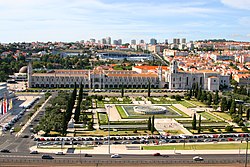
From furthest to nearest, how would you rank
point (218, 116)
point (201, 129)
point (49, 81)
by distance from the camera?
1. point (49, 81)
2. point (218, 116)
3. point (201, 129)

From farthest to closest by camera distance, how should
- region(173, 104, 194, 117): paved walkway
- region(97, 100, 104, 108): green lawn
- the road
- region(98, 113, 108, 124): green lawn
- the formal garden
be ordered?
region(97, 100, 104, 108): green lawn, region(173, 104, 194, 117): paved walkway, region(98, 113, 108, 124): green lawn, the formal garden, the road

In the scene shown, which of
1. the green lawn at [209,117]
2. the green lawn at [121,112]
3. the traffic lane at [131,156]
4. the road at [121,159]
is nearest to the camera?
the road at [121,159]

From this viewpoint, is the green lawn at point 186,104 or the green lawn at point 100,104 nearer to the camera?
the green lawn at point 100,104

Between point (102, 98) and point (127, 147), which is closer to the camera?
point (127, 147)

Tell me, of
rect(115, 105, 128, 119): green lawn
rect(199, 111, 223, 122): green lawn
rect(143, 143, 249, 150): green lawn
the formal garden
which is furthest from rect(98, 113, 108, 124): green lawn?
rect(199, 111, 223, 122): green lawn

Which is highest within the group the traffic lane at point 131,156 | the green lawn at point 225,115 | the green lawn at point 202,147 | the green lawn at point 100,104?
the traffic lane at point 131,156

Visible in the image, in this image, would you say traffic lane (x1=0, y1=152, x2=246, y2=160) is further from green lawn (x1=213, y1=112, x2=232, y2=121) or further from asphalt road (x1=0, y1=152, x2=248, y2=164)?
green lawn (x1=213, y1=112, x2=232, y2=121)

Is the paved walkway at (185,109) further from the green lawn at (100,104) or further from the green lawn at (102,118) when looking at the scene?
the green lawn at (102,118)

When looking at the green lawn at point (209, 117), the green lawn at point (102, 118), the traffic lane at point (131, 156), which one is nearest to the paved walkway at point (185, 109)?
the green lawn at point (209, 117)

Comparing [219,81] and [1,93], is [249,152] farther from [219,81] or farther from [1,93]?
[219,81]

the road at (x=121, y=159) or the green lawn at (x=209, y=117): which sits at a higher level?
the road at (x=121, y=159)

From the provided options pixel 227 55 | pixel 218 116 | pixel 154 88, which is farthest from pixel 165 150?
pixel 227 55
